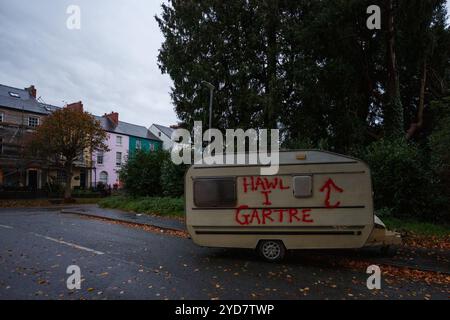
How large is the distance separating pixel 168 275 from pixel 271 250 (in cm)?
296

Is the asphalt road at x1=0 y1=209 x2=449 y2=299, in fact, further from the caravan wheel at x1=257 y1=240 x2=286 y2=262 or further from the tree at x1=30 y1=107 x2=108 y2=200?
the tree at x1=30 y1=107 x2=108 y2=200

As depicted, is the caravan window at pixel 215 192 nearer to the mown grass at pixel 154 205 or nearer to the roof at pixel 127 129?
the mown grass at pixel 154 205

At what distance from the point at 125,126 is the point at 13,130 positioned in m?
23.4

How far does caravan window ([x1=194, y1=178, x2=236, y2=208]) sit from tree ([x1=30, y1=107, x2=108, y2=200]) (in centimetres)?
2429

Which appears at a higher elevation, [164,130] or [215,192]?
[164,130]

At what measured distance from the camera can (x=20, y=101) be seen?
138 ft

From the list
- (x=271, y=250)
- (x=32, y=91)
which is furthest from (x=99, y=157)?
(x=271, y=250)

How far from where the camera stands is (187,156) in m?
21.7

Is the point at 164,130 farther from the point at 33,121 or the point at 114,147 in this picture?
the point at 33,121

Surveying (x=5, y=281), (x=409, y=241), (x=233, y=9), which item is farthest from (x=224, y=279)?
(x=233, y=9)

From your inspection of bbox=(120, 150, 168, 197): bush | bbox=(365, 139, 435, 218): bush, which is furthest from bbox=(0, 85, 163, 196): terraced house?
bbox=(365, 139, 435, 218): bush

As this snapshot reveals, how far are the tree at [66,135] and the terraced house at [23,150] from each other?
172 centimetres

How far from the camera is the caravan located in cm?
802
